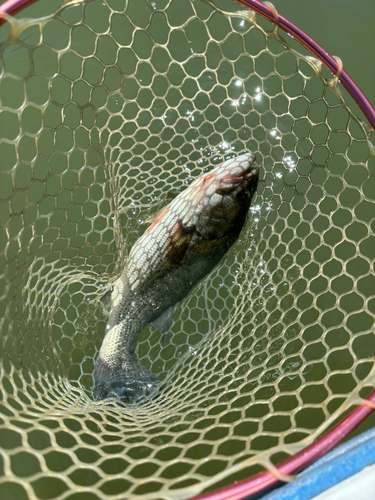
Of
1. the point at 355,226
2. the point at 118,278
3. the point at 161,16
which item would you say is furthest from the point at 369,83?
the point at 118,278

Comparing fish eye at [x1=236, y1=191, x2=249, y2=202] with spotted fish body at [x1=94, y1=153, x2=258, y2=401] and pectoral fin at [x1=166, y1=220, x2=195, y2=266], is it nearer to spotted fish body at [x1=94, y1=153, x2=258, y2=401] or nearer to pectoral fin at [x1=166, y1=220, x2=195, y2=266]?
spotted fish body at [x1=94, y1=153, x2=258, y2=401]

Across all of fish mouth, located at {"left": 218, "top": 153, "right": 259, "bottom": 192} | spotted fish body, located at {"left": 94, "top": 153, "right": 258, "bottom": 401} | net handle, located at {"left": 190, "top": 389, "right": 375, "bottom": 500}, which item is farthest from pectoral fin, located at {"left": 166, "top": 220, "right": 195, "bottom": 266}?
net handle, located at {"left": 190, "top": 389, "right": 375, "bottom": 500}

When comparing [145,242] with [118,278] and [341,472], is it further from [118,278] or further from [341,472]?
[341,472]

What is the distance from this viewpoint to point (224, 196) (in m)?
2.32

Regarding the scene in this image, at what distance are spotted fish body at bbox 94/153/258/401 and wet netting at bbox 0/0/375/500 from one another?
6.5 inches

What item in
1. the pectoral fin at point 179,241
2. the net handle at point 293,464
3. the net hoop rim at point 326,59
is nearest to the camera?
the net handle at point 293,464

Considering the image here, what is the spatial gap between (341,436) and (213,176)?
157 centimetres

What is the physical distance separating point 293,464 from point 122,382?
137 cm

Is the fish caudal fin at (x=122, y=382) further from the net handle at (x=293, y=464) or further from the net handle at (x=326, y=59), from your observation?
the net handle at (x=326, y=59)

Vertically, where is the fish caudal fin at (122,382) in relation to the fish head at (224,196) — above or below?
below

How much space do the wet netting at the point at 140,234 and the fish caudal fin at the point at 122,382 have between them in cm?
7

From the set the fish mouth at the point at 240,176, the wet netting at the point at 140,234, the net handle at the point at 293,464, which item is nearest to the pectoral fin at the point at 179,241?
the fish mouth at the point at 240,176

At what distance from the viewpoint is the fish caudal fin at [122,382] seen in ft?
7.63

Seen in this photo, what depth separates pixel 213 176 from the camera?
7.73ft
